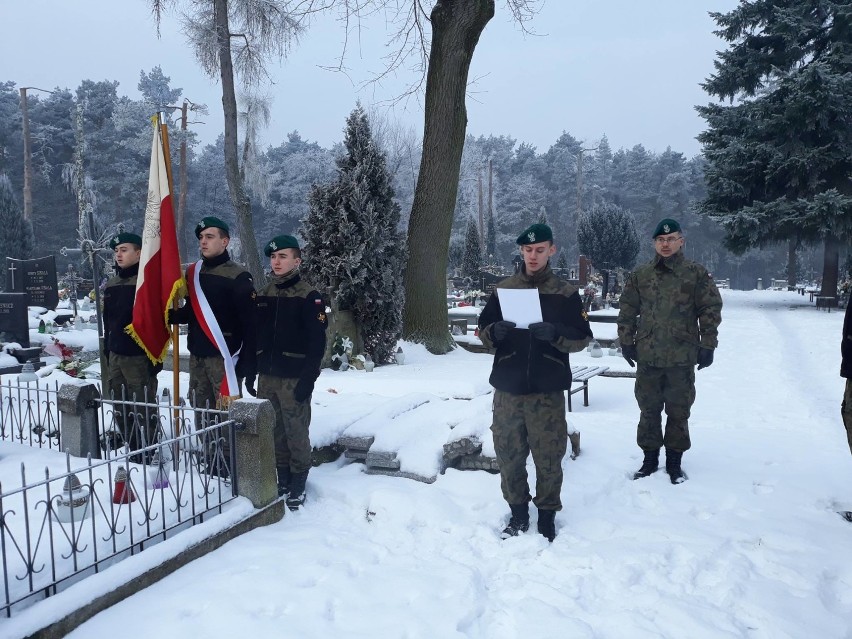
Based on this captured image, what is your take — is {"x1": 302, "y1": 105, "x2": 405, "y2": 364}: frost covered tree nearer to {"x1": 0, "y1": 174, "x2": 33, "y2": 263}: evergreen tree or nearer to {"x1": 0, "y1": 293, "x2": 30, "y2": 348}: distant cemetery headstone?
{"x1": 0, "y1": 293, "x2": 30, "y2": 348}: distant cemetery headstone

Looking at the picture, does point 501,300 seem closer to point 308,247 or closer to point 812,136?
point 308,247

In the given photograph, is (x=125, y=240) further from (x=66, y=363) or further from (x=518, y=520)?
(x=66, y=363)

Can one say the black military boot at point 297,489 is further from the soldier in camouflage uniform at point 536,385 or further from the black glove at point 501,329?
the black glove at point 501,329

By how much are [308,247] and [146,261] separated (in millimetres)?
5599

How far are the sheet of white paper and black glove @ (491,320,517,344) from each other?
0.22ft

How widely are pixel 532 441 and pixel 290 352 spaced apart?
1784mm

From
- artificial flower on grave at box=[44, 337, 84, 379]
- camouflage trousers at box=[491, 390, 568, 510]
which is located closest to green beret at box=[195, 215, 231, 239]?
camouflage trousers at box=[491, 390, 568, 510]

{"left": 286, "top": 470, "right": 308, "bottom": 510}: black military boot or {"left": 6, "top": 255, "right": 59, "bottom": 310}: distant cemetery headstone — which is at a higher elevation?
{"left": 6, "top": 255, "right": 59, "bottom": 310}: distant cemetery headstone

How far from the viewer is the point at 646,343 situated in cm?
502

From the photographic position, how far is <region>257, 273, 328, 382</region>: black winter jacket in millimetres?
4566

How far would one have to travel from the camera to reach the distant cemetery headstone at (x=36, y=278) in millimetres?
16078

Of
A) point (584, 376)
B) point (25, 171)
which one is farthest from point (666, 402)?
point (25, 171)

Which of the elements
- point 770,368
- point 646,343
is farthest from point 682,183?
point 646,343

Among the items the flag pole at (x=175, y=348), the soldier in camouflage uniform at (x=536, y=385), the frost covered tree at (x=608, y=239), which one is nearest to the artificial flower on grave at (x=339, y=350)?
the flag pole at (x=175, y=348)
